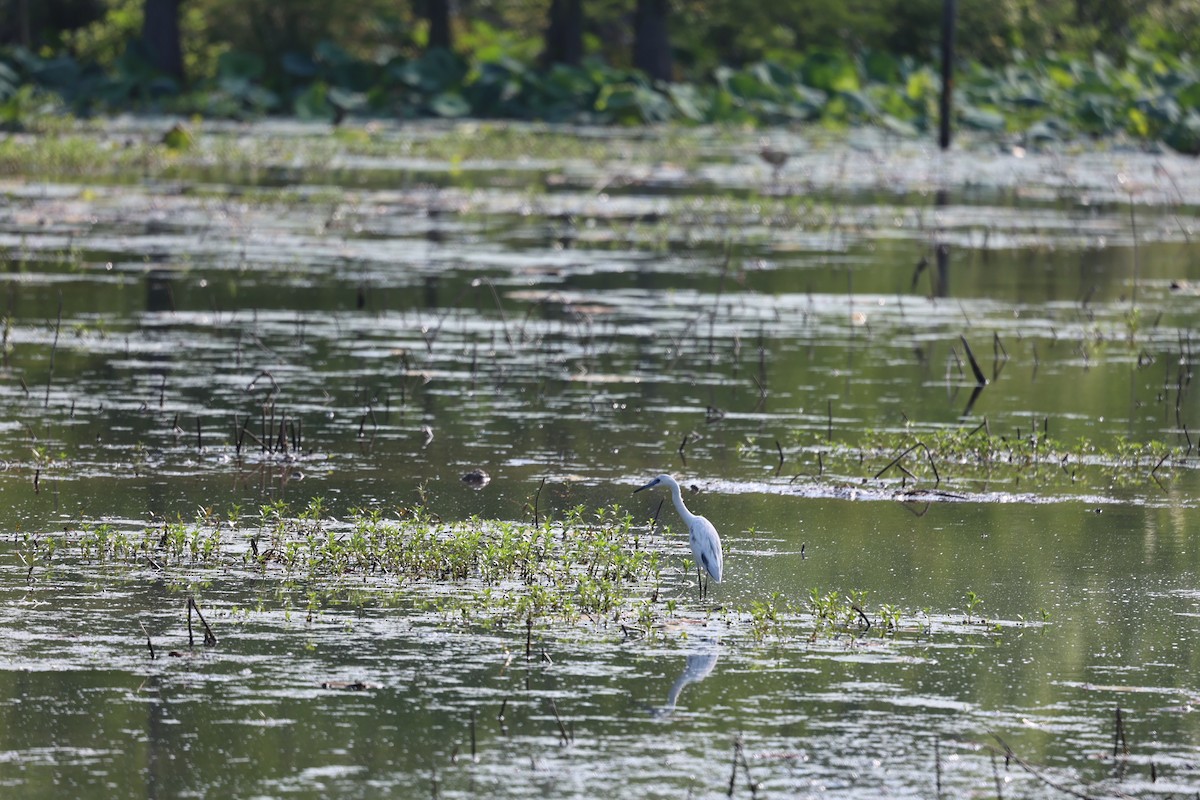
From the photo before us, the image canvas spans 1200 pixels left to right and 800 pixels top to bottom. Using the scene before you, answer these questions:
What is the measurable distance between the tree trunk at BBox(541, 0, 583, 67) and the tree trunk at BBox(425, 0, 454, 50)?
8.93 ft

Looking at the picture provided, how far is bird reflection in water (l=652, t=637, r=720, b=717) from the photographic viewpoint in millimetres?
6699

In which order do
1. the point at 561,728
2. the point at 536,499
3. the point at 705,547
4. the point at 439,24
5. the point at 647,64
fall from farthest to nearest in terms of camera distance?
the point at 647,64 → the point at 439,24 → the point at 536,499 → the point at 705,547 → the point at 561,728

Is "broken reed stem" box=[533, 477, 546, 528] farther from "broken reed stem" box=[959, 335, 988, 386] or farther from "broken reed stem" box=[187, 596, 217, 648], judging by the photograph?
"broken reed stem" box=[959, 335, 988, 386]

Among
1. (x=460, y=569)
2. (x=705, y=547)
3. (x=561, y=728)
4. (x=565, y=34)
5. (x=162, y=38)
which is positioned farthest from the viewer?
(x=565, y=34)

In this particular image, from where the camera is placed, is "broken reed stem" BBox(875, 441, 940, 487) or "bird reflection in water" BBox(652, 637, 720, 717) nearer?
"bird reflection in water" BBox(652, 637, 720, 717)

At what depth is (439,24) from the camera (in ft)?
156

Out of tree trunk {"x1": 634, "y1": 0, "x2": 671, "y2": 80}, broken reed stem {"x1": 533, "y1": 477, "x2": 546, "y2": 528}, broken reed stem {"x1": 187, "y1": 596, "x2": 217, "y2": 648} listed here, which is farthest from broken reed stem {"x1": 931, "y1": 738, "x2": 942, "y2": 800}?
tree trunk {"x1": 634, "y1": 0, "x2": 671, "y2": 80}

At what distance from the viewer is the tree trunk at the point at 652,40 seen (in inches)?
1897

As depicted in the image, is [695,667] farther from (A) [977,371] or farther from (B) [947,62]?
(B) [947,62]

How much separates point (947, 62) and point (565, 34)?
59.1 feet

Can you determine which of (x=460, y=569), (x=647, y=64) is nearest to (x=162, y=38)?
(x=647, y=64)

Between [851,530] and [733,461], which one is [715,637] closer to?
[851,530]

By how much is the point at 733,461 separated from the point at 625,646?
343cm

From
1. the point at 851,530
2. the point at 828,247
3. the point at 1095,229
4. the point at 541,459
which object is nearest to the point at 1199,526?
the point at 851,530
